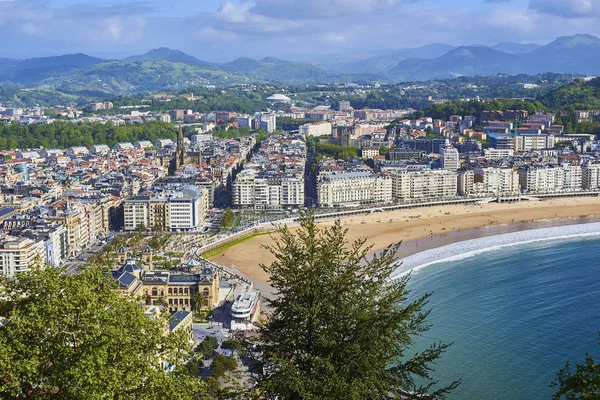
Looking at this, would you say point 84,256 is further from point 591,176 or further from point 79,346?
point 591,176

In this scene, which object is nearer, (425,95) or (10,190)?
(10,190)

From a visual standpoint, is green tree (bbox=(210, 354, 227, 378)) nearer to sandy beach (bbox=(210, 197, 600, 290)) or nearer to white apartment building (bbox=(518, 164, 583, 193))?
sandy beach (bbox=(210, 197, 600, 290))

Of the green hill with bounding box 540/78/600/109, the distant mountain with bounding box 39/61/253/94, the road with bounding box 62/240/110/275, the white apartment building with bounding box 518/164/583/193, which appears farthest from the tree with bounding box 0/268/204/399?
the distant mountain with bounding box 39/61/253/94

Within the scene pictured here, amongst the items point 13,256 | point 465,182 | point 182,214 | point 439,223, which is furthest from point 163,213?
point 465,182

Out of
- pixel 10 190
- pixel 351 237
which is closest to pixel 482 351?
pixel 351 237

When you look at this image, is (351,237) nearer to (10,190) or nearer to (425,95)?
(10,190)
